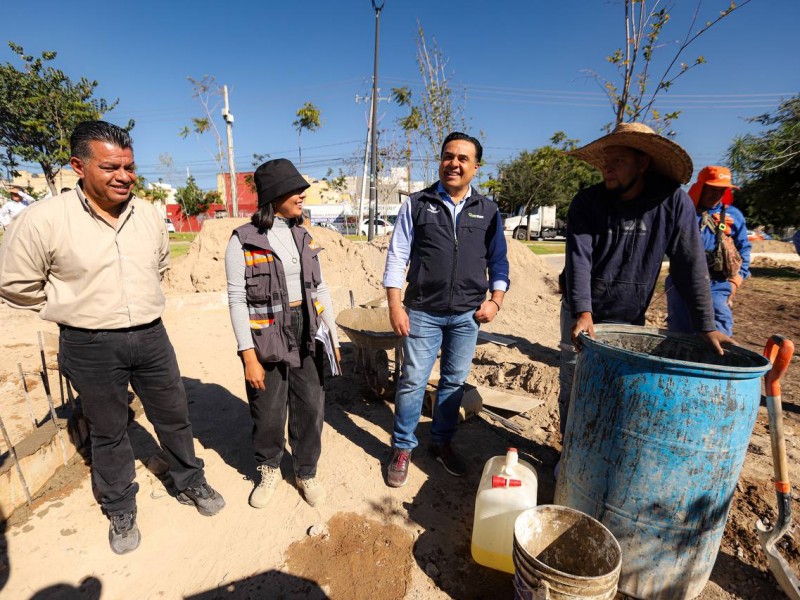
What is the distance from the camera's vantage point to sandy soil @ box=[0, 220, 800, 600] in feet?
→ 6.86

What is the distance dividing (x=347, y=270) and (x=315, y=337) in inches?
258

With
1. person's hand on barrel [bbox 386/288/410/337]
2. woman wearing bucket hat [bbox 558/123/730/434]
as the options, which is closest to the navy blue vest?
person's hand on barrel [bbox 386/288/410/337]

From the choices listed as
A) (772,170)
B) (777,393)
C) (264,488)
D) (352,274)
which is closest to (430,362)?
(264,488)

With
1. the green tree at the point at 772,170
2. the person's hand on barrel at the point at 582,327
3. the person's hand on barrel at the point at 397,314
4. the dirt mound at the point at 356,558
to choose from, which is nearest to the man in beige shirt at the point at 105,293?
the dirt mound at the point at 356,558

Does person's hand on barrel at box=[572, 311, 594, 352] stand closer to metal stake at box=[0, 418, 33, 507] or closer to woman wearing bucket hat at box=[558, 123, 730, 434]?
woman wearing bucket hat at box=[558, 123, 730, 434]

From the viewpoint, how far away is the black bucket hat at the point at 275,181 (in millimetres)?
2271

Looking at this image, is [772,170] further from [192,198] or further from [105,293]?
[192,198]

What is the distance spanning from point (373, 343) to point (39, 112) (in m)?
20.7

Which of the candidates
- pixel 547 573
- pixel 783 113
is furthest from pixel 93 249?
pixel 783 113

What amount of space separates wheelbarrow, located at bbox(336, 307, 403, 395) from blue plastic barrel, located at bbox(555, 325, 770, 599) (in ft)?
5.64

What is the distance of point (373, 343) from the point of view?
3633mm

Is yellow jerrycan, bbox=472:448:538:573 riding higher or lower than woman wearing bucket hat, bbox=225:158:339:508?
lower

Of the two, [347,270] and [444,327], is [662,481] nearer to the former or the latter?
[444,327]

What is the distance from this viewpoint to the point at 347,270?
355 inches
